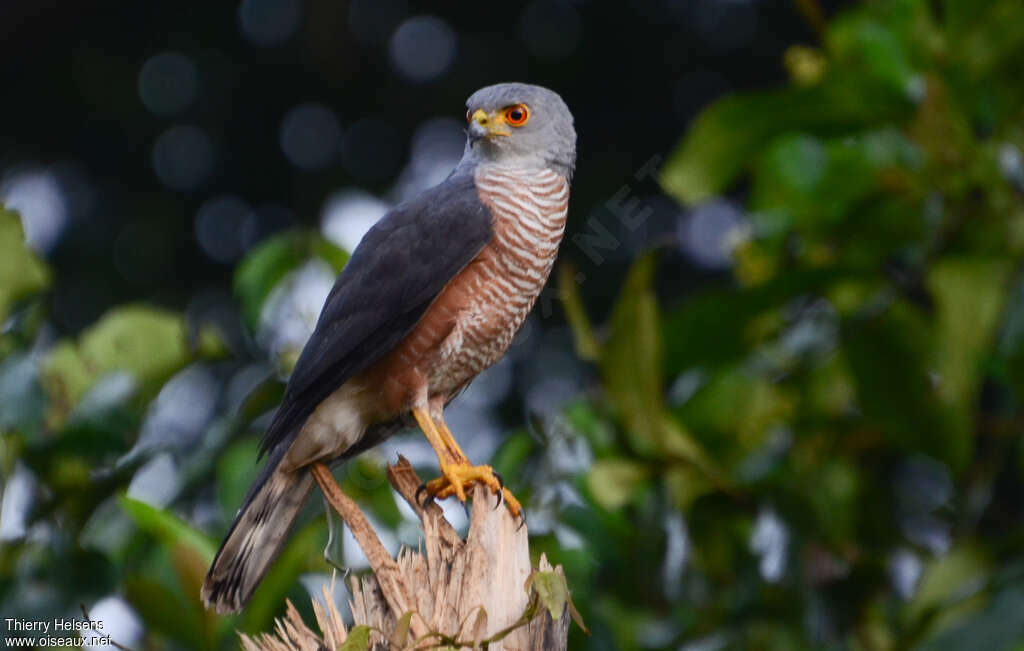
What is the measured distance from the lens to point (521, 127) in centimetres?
311

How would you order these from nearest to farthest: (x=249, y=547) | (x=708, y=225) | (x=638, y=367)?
(x=249, y=547)
(x=638, y=367)
(x=708, y=225)

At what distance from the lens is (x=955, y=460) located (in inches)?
147

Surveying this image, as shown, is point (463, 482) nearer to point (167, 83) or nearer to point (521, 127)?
point (521, 127)

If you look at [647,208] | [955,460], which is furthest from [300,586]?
[955,460]

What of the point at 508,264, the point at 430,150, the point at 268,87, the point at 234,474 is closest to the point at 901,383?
the point at 508,264

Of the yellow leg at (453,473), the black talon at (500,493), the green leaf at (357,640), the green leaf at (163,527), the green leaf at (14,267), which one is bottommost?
the black talon at (500,493)

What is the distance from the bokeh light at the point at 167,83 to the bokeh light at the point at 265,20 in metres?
0.49

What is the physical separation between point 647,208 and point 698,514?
1.20 meters

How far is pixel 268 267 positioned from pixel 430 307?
2.36 ft

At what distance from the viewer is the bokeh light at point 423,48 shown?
27.1 ft

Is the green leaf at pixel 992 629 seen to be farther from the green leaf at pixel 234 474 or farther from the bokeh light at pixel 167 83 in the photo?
the bokeh light at pixel 167 83

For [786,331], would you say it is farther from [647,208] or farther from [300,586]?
[300,586]

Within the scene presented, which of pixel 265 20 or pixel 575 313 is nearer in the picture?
pixel 575 313

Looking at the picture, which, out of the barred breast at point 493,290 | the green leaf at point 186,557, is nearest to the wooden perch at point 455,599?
the green leaf at point 186,557
